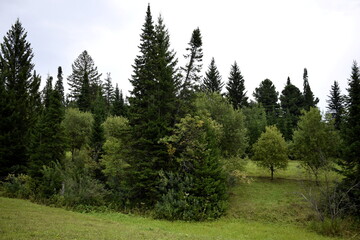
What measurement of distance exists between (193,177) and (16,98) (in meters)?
26.7

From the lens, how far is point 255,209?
77.4 feet

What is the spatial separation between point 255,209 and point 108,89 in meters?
68.4

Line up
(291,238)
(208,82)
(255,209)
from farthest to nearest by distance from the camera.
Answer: (208,82) < (255,209) < (291,238)

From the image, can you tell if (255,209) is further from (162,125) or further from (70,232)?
(70,232)

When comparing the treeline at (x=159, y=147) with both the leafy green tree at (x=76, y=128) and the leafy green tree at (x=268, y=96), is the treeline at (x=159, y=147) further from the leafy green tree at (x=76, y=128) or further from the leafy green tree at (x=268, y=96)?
the leafy green tree at (x=268, y=96)

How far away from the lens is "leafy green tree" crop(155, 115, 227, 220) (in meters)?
21.3

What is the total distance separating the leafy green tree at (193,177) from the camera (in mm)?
21266

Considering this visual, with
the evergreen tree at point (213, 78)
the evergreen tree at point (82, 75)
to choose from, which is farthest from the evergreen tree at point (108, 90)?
the evergreen tree at point (213, 78)

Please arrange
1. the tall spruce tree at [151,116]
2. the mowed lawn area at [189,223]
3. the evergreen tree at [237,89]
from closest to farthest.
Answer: the mowed lawn area at [189,223] < the tall spruce tree at [151,116] < the evergreen tree at [237,89]

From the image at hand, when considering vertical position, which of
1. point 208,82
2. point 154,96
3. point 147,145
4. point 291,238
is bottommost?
point 291,238

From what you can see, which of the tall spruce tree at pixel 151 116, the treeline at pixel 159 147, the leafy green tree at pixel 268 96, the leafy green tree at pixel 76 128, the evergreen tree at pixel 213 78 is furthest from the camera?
the leafy green tree at pixel 268 96

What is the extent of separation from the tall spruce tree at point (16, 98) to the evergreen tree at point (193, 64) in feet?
63.4

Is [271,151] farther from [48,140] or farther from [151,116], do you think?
[48,140]

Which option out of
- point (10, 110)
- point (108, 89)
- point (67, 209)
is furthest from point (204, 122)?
point (108, 89)
